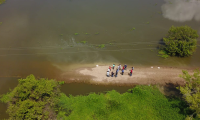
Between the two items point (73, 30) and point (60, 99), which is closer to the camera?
point (60, 99)

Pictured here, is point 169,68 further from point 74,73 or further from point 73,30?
point 73,30

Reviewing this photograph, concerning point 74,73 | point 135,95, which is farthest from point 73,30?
point 135,95

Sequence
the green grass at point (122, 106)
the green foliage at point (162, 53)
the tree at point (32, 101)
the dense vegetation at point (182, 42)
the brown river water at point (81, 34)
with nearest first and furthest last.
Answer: the tree at point (32, 101) < the green grass at point (122, 106) < the dense vegetation at point (182, 42) < the brown river water at point (81, 34) < the green foliage at point (162, 53)

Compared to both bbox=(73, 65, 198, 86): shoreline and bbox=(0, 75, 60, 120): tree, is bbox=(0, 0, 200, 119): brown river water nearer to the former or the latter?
bbox=(73, 65, 198, 86): shoreline

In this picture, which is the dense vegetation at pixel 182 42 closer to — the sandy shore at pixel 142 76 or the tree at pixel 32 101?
the sandy shore at pixel 142 76

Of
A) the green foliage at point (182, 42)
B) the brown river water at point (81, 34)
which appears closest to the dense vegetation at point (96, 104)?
the brown river water at point (81, 34)

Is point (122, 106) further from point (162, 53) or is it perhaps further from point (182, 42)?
point (182, 42)
